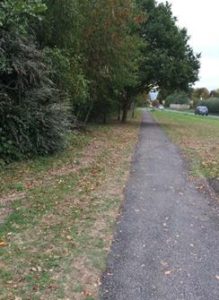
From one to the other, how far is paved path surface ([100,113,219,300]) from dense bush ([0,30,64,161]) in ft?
10.7

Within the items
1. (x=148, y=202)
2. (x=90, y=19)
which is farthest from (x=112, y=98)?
(x=148, y=202)

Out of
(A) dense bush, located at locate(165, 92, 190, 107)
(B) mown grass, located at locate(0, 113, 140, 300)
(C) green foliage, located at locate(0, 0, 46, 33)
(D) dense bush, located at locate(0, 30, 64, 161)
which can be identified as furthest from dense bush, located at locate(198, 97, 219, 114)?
(C) green foliage, located at locate(0, 0, 46, 33)

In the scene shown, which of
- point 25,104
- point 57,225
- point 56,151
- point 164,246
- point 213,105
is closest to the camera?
point 164,246

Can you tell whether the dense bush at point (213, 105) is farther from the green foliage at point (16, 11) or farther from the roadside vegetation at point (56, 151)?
the green foliage at point (16, 11)

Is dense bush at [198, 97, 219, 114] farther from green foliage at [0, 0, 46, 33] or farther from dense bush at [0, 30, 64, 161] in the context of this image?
green foliage at [0, 0, 46, 33]

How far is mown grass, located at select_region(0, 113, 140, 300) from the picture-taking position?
4551mm

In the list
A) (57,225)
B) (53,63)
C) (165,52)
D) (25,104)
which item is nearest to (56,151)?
(25,104)

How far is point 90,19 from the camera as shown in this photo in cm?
1742

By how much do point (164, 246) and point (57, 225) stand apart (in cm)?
157

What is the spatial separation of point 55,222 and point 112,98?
65.9 feet

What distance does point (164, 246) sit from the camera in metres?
5.66

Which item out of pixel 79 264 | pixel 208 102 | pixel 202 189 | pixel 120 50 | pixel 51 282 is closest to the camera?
pixel 51 282

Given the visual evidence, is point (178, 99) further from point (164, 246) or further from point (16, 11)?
point (164, 246)

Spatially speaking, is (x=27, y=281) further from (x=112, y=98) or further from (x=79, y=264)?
(x=112, y=98)
